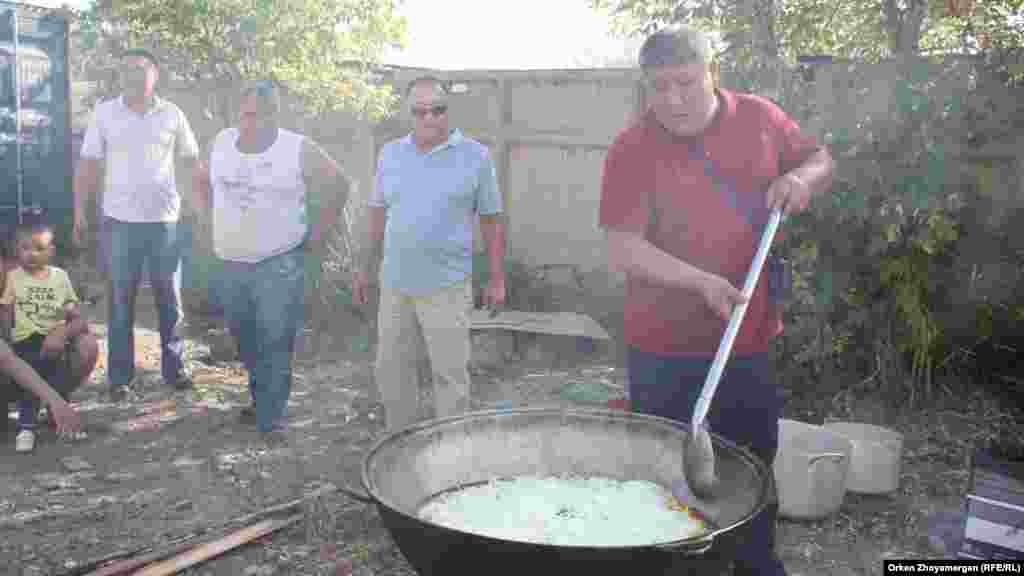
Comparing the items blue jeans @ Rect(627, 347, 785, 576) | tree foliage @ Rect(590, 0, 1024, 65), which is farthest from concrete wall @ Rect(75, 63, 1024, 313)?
blue jeans @ Rect(627, 347, 785, 576)

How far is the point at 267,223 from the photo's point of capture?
15.0 feet

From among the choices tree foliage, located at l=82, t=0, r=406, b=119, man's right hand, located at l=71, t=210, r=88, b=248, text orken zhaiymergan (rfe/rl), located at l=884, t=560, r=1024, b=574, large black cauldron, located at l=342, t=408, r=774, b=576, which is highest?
tree foliage, located at l=82, t=0, r=406, b=119

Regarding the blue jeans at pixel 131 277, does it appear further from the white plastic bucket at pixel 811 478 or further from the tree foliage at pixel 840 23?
the tree foliage at pixel 840 23

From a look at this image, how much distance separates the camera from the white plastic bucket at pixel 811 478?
150 inches

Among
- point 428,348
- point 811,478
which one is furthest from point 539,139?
point 811,478

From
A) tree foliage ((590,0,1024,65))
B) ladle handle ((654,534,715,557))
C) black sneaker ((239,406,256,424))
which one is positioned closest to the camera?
ladle handle ((654,534,715,557))

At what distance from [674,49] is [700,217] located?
0.50 meters

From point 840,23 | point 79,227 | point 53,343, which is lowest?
point 53,343

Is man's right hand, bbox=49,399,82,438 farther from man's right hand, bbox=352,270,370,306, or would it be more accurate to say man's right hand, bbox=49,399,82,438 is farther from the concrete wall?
the concrete wall

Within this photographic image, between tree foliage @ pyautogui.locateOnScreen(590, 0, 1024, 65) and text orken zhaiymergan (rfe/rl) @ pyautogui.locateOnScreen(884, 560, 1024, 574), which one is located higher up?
tree foliage @ pyautogui.locateOnScreen(590, 0, 1024, 65)

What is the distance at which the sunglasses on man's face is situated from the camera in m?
3.97

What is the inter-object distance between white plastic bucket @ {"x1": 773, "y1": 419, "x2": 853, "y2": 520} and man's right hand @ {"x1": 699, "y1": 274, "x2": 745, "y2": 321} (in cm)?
176

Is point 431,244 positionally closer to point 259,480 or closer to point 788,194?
point 259,480

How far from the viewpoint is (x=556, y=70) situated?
8.22m
